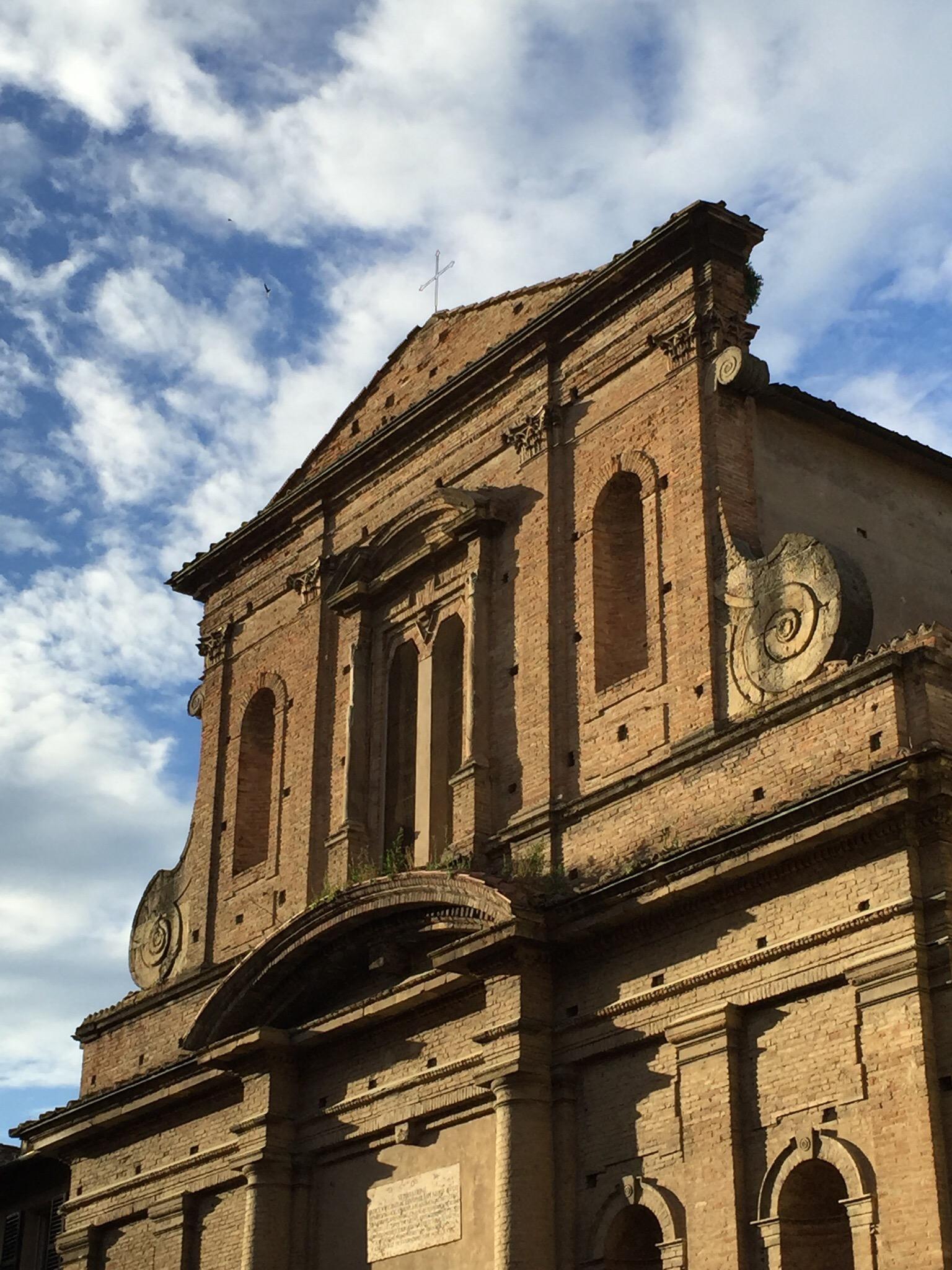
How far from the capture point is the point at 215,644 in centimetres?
2364

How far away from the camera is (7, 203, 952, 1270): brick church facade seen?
14.2 meters

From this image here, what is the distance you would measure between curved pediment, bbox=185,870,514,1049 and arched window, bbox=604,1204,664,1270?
2.53 metres

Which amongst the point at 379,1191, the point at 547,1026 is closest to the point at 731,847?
the point at 547,1026

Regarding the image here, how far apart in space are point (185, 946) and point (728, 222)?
9.95m

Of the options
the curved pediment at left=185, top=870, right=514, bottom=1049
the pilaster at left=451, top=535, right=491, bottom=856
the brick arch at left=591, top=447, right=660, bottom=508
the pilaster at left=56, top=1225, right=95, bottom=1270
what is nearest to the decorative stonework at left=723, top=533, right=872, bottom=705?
the brick arch at left=591, top=447, right=660, bottom=508

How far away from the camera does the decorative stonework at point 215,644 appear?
924 inches

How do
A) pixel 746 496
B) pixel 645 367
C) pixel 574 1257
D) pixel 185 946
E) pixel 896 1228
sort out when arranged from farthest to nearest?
pixel 185 946 < pixel 645 367 < pixel 746 496 < pixel 574 1257 < pixel 896 1228

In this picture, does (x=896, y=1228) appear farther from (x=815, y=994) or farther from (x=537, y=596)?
(x=537, y=596)

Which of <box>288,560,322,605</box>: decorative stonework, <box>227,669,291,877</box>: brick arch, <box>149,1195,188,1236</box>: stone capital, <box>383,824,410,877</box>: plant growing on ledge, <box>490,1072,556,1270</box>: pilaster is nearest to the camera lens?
<box>490,1072,556,1270</box>: pilaster

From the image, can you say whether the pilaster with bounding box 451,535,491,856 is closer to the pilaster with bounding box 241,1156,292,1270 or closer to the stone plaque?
the stone plaque

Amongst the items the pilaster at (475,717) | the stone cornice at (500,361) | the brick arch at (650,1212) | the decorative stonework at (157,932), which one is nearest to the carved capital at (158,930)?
the decorative stonework at (157,932)

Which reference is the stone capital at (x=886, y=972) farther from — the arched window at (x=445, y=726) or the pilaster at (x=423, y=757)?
the pilaster at (x=423, y=757)

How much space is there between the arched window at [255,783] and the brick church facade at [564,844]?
4 cm

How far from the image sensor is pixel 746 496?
56.6ft
